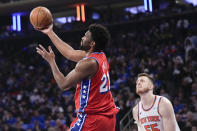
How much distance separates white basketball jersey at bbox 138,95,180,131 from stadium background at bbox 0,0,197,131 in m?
3.98

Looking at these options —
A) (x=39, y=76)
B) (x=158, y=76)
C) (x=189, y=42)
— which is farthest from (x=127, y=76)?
(x=39, y=76)

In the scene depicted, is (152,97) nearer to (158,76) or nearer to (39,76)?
(158,76)

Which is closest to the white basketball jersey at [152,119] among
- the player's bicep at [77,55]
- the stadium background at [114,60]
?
the player's bicep at [77,55]

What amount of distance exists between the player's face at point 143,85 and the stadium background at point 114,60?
403cm

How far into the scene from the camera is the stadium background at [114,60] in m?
10.5

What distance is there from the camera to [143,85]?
4539 millimetres

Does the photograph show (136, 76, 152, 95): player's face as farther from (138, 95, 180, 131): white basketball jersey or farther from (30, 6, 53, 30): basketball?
(30, 6, 53, 30): basketball

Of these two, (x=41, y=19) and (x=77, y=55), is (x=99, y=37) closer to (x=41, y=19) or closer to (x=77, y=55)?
(x=77, y=55)

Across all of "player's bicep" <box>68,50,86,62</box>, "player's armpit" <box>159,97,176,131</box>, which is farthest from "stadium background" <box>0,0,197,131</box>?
"player's bicep" <box>68,50,86,62</box>

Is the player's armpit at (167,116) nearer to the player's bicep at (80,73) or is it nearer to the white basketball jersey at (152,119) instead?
the white basketball jersey at (152,119)

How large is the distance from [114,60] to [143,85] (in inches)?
340

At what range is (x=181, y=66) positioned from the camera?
35.4 feet

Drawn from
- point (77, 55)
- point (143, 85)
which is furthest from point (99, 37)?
point (143, 85)

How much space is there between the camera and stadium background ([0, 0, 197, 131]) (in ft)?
34.5
